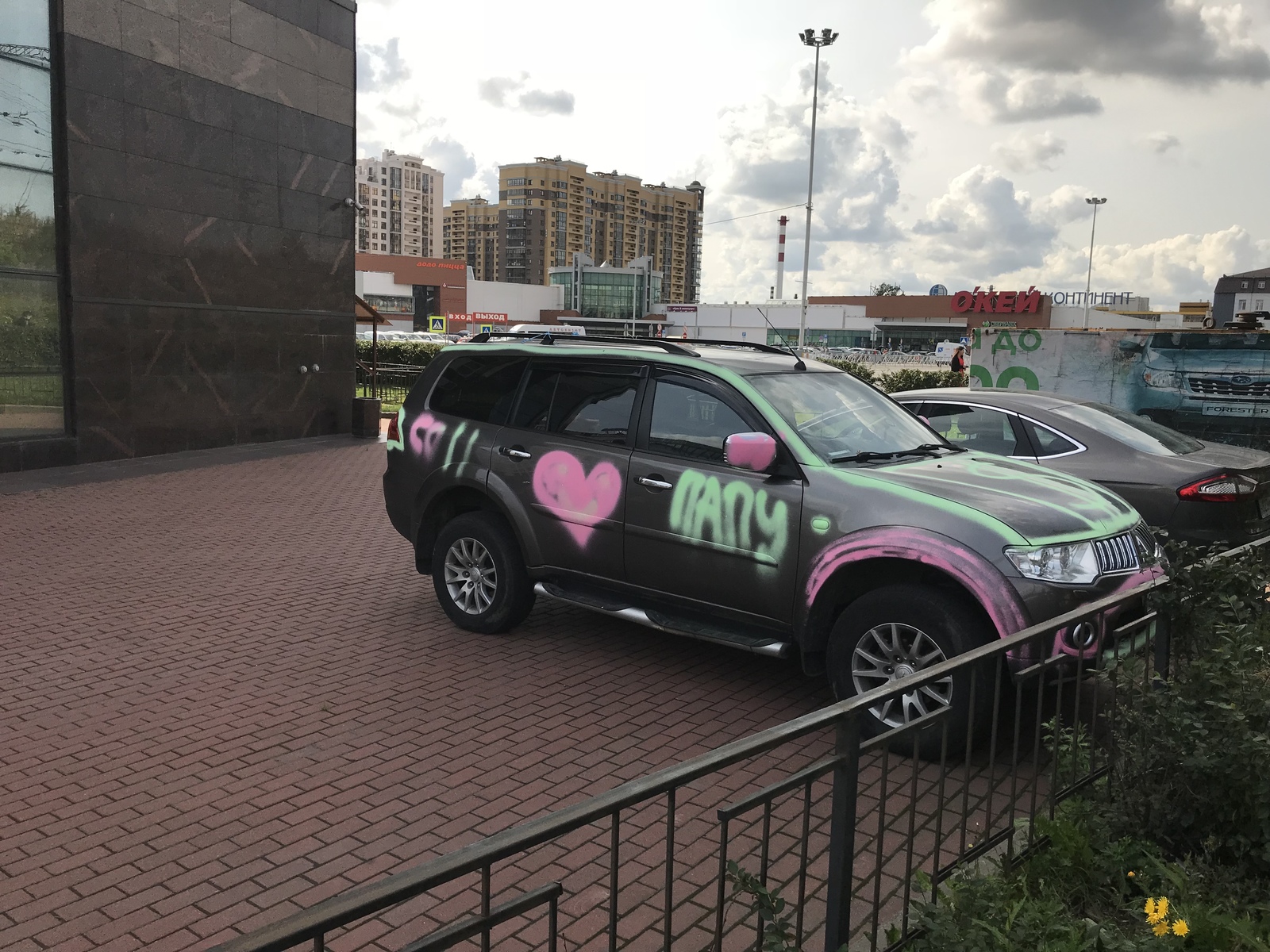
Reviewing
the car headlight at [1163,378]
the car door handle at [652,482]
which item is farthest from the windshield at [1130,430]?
the car headlight at [1163,378]

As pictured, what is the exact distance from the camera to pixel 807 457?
5117 millimetres

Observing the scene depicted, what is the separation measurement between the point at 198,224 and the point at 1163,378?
43.2ft

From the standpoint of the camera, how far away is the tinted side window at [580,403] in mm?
5887

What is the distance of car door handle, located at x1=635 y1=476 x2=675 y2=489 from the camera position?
217 inches

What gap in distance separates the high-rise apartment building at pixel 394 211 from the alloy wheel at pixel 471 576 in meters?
144

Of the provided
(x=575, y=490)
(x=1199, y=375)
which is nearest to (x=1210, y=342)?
(x=1199, y=375)

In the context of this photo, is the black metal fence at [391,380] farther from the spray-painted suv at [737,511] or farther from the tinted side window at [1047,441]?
the tinted side window at [1047,441]

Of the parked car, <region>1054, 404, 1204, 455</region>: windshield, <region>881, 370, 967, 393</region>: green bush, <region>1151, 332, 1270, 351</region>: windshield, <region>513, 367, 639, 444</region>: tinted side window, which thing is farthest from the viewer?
<region>881, 370, 967, 393</region>: green bush

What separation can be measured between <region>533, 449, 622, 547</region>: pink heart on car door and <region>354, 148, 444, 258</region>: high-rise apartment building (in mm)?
144772

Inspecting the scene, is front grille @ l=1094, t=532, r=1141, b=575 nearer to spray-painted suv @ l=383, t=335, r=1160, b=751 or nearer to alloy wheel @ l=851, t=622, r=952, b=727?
spray-painted suv @ l=383, t=335, r=1160, b=751

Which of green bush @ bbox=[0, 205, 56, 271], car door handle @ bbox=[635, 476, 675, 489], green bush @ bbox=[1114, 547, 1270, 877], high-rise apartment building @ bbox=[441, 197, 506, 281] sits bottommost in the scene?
green bush @ bbox=[1114, 547, 1270, 877]

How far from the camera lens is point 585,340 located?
6.60 metres

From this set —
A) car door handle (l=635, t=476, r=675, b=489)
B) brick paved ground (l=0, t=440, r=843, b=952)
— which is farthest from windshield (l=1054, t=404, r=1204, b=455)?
car door handle (l=635, t=476, r=675, b=489)

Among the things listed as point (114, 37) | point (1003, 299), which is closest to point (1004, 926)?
point (114, 37)
